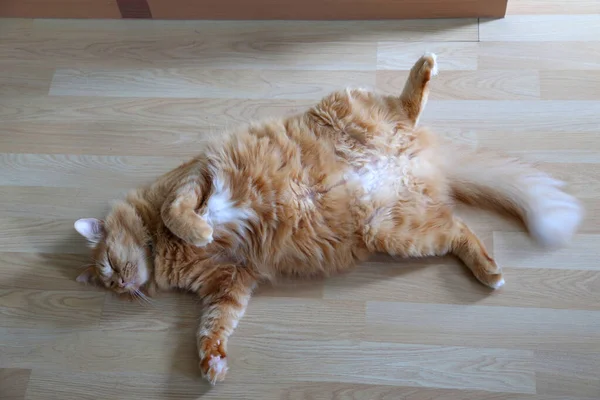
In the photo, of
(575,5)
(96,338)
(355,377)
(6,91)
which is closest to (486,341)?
(355,377)

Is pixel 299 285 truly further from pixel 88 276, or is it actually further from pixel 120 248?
pixel 88 276

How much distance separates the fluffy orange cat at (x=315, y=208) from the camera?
1.93 meters

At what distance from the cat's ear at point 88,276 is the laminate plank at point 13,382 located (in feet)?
1.13

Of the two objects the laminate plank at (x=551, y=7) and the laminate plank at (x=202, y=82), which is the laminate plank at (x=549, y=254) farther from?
the laminate plank at (x=551, y=7)

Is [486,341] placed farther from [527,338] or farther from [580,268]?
[580,268]

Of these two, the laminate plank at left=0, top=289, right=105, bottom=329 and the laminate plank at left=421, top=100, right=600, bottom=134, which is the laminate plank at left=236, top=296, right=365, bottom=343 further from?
the laminate plank at left=421, top=100, right=600, bottom=134

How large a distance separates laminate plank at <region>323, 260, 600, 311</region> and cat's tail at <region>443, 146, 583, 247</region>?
5.2 inches

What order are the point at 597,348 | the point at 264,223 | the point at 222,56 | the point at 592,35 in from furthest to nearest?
the point at 222,56 < the point at 592,35 < the point at 264,223 < the point at 597,348

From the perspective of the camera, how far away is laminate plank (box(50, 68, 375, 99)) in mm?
2350

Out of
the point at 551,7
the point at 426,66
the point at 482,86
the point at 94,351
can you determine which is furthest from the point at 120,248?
the point at 551,7

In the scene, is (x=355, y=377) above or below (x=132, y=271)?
below

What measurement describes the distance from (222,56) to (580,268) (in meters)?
1.59

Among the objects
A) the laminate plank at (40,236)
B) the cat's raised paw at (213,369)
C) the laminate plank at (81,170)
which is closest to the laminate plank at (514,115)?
the laminate plank at (81,170)

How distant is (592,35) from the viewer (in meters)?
2.30
